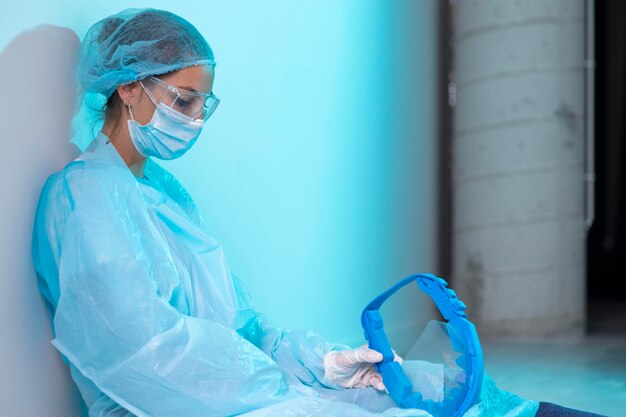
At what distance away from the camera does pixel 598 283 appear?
6348mm

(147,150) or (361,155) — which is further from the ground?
(361,155)

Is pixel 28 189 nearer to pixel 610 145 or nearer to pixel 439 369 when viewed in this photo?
pixel 439 369

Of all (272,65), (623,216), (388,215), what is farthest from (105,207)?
(623,216)

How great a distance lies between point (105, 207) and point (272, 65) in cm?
123

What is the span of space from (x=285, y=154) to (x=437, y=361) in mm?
1126

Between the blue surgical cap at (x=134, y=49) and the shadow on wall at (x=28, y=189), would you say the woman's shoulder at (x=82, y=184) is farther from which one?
the blue surgical cap at (x=134, y=49)

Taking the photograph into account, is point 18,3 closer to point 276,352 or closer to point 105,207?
point 105,207

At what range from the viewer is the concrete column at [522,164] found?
4.06 meters

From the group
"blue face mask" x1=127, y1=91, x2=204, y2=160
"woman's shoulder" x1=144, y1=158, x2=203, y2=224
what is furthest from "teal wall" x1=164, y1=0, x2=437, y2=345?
"blue face mask" x1=127, y1=91, x2=204, y2=160

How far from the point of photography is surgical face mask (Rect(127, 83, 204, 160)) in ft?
5.32

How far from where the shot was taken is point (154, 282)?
1471mm

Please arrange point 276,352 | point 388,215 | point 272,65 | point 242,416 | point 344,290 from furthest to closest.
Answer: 1. point 388,215
2. point 344,290
3. point 272,65
4. point 276,352
5. point 242,416

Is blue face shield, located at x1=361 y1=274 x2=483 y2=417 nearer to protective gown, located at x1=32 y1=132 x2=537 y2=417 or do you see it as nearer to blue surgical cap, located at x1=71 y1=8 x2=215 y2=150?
protective gown, located at x1=32 y1=132 x2=537 y2=417

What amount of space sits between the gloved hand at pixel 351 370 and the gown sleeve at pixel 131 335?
256 mm
